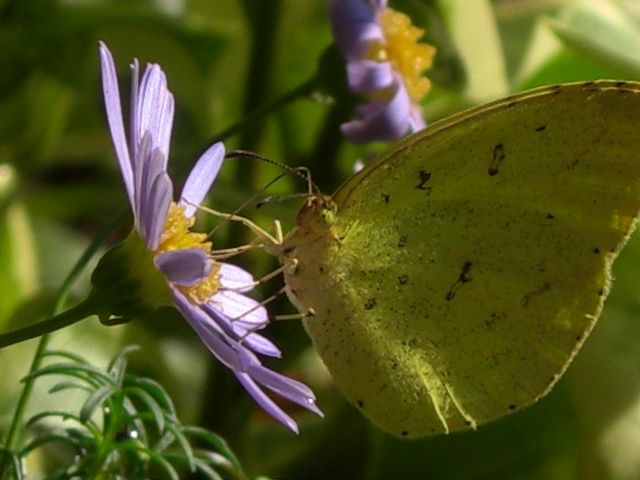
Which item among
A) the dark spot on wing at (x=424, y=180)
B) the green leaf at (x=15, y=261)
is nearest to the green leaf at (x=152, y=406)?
the dark spot on wing at (x=424, y=180)

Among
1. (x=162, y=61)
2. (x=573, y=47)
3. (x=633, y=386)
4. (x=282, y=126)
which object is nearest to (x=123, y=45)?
(x=162, y=61)

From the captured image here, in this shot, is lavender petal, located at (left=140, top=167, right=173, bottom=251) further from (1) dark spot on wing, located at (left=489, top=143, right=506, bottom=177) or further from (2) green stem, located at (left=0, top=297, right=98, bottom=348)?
(1) dark spot on wing, located at (left=489, top=143, right=506, bottom=177)

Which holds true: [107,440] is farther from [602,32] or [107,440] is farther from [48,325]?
[602,32]

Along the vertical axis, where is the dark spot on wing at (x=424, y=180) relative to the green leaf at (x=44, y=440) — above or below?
below

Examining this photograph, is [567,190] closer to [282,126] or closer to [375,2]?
[375,2]

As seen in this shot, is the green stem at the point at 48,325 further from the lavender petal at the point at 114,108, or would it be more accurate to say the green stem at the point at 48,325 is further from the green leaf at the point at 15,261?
the green leaf at the point at 15,261

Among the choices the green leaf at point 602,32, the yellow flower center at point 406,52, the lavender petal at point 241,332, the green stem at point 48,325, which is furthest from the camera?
the green leaf at point 602,32

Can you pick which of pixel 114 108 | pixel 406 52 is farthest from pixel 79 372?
pixel 406 52

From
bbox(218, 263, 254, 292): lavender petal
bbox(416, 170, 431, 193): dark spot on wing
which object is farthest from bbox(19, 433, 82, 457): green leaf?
bbox(416, 170, 431, 193): dark spot on wing
